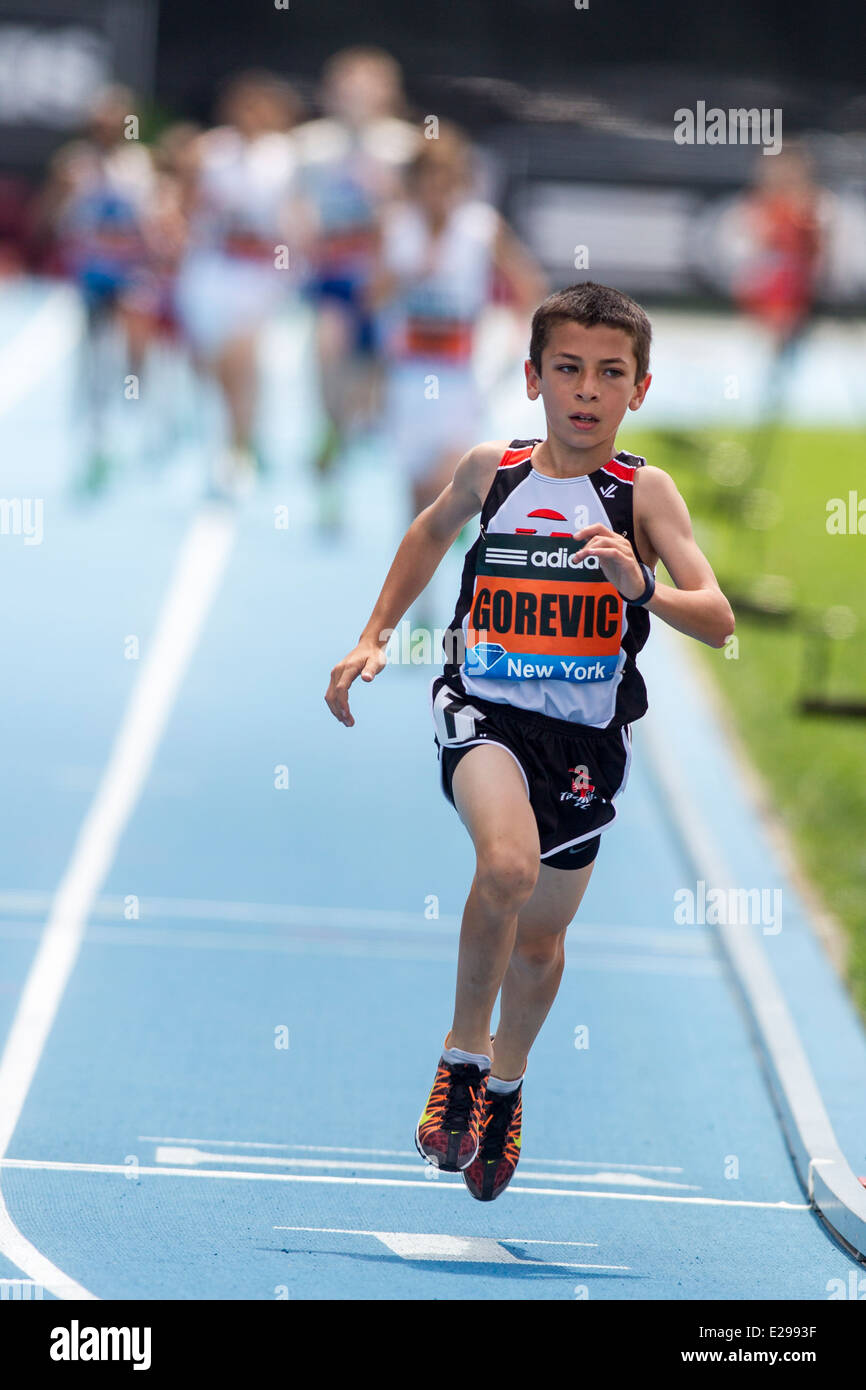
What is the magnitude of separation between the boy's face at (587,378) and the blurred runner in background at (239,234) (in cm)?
1122

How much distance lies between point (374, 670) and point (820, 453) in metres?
18.3

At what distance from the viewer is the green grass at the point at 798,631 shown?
390 inches

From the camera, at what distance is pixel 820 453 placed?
2234 centimetres

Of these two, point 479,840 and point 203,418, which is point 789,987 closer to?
point 479,840

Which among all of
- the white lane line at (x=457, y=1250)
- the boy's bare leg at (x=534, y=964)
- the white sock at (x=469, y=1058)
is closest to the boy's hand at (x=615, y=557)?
the boy's bare leg at (x=534, y=964)

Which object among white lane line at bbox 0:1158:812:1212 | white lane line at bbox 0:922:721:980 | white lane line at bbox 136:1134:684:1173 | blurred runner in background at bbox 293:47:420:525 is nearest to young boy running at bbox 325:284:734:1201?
white lane line at bbox 0:1158:812:1212

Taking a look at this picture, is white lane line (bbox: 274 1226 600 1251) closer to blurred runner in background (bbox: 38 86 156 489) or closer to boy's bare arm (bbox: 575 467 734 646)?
boy's bare arm (bbox: 575 467 734 646)

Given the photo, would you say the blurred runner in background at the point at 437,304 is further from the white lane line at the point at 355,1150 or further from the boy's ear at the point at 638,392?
the boy's ear at the point at 638,392

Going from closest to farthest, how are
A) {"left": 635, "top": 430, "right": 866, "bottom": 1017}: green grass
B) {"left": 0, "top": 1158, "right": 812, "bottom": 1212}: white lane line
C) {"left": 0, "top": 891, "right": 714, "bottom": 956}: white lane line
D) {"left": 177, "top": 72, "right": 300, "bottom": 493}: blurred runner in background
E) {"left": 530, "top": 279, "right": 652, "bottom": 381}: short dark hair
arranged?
{"left": 530, "top": 279, "right": 652, "bottom": 381}: short dark hair
{"left": 0, "top": 1158, "right": 812, "bottom": 1212}: white lane line
{"left": 0, "top": 891, "right": 714, "bottom": 956}: white lane line
{"left": 635, "top": 430, "right": 866, "bottom": 1017}: green grass
{"left": 177, "top": 72, "right": 300, "bottom": 493}: blurred runner in background

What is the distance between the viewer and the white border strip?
18.8ft

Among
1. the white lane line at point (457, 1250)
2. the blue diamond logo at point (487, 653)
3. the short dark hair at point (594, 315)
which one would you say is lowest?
the white lane line at point (457, 1250)

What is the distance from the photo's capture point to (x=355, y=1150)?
613 cm

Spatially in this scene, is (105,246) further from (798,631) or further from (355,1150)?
(355,1150)
